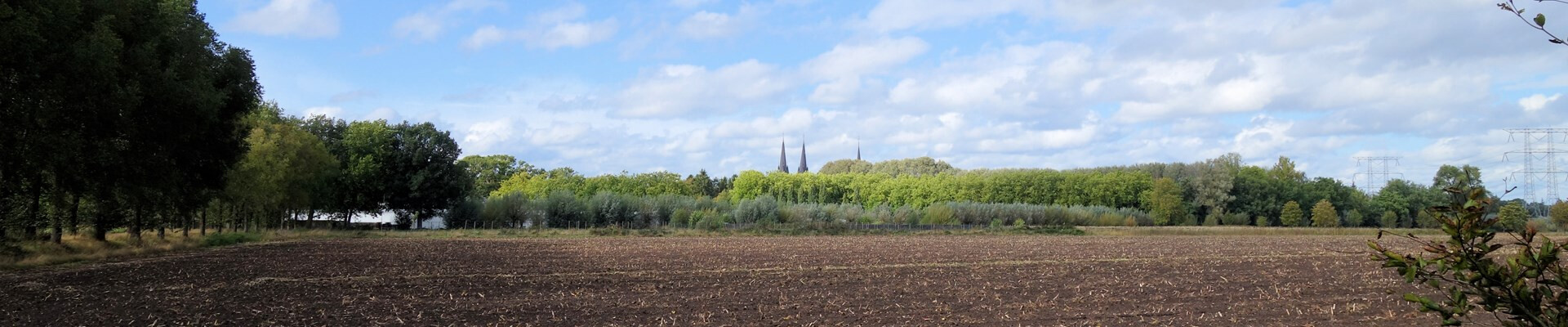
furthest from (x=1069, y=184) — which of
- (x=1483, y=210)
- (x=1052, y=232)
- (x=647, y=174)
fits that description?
(x=1483, y=210)

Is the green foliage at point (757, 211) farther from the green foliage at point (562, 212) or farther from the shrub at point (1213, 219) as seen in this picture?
the shrub at point (1213, 219)

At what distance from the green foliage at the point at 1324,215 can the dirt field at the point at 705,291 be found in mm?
76531

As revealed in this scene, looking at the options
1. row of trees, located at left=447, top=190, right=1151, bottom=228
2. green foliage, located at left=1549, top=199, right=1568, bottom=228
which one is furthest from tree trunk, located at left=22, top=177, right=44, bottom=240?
green foliage, located at left=1549, top=199, right=1568, bottom=228

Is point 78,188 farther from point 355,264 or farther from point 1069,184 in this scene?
point 1069,184

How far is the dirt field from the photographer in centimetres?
1547

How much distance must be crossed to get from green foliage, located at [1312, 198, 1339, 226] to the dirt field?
7653 centimetres

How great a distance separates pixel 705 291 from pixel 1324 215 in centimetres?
10080

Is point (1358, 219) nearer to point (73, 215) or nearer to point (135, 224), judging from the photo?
point (135, 224)

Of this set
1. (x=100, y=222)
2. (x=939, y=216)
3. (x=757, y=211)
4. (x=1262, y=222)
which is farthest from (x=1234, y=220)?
(x=100, y=222)

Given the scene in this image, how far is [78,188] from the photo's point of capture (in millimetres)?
24969

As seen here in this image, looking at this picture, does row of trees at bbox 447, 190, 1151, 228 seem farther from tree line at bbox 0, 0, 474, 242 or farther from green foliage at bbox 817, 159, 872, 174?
green foliage at bbox 817, 159, 872, 174

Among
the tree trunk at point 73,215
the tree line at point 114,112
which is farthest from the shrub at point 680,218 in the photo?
the tree trunk at point 73,215

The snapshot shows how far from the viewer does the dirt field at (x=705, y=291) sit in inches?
609

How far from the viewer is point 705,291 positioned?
792 inches
